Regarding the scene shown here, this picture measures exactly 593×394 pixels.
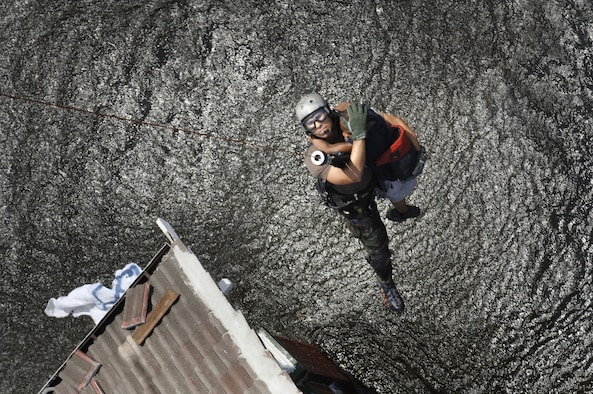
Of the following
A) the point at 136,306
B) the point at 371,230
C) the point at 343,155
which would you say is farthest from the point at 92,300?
the point at 343,155

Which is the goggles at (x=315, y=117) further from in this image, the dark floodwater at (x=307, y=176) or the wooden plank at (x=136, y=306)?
the dark floodwater at (x=307, y=176)

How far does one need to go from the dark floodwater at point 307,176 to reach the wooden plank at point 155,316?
2075 mm

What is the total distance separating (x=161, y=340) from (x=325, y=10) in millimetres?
5887

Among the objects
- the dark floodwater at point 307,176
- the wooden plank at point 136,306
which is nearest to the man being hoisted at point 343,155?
the dark floodwater at point 307,176

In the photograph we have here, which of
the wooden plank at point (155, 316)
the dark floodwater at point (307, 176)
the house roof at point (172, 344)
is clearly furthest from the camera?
the dark floodwater at point (307, 176)

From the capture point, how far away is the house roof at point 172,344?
562 cm

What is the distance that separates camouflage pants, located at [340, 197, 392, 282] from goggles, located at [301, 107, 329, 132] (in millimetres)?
1176

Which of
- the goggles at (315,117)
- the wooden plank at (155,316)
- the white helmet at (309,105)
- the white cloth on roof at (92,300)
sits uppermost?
the white helmet at (309,105)

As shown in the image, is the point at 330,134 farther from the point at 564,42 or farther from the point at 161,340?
the point at 564,42

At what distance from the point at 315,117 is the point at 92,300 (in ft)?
13.5

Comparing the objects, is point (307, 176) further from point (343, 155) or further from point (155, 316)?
point (155, 316)

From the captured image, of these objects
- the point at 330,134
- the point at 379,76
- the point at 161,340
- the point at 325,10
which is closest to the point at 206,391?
the point at 161,340

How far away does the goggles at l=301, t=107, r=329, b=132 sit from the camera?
5090 mm

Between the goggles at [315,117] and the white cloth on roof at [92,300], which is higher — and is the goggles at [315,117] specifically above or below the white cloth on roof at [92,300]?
above
